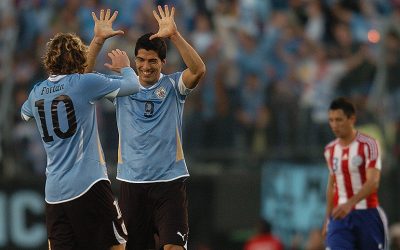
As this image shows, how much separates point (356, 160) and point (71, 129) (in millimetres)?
4411

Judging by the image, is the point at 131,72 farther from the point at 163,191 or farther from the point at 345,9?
the point at 345,9

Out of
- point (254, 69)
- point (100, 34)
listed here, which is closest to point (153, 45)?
point (100, 34)

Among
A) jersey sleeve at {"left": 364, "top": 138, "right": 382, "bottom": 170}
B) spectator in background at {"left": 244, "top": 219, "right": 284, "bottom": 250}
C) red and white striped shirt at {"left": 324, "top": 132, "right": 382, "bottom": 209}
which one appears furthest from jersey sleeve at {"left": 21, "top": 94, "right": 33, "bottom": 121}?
spectator in background at {"left": 244, "top": 219, "right": 284, "bottom": 250}

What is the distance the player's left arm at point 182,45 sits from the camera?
35.2 feet

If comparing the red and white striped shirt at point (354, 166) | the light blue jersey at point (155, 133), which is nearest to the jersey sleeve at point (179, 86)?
the light blue jersey at point (155, 133)

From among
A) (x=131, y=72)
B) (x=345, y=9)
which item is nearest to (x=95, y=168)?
(x=131, y=72)

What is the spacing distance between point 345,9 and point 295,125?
121 inches

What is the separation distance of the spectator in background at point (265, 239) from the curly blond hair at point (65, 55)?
7701 millimetres

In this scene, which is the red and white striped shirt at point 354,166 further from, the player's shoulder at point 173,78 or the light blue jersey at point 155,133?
the player's shoulder at point 173,78

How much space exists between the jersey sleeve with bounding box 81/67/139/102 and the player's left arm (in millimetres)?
681

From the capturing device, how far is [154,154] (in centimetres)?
1113

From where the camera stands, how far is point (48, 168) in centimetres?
1038

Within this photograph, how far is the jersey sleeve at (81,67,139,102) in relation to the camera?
398 inches

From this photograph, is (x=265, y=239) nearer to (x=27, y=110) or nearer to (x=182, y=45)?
(x=182, y=45)
